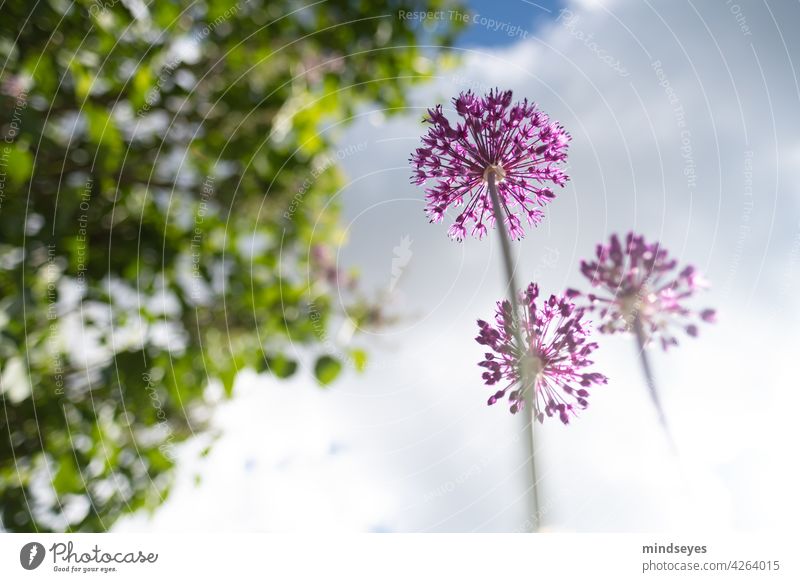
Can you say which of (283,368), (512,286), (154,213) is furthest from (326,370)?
(512,286)

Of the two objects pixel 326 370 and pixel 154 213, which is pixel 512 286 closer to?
pixel 326 370

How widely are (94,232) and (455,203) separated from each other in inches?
42.7

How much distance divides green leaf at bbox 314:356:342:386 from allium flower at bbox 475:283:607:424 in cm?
73

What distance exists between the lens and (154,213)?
1.46 m

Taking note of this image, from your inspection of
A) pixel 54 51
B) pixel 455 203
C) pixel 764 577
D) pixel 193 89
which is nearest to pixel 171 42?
pixel 193 89

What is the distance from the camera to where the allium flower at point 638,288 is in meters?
0.98

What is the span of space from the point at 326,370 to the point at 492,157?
2.95 ft

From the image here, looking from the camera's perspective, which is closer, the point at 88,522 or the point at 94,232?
the point at 88,522

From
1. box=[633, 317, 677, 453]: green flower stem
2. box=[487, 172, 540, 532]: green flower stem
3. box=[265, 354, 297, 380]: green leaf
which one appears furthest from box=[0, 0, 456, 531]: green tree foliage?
box=[633, 317, 677, 453]: green flower stem

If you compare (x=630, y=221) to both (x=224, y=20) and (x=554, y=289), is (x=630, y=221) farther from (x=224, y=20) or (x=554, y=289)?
(x=224, y=20)

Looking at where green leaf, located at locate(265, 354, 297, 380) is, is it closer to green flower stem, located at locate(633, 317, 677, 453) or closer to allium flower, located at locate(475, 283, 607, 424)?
allium flower, located at locate(475, 283, 607, 424)

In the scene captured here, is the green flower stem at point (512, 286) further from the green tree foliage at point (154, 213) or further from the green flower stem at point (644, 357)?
the green tree foliage at point (154, 213)

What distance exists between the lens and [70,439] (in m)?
1.29

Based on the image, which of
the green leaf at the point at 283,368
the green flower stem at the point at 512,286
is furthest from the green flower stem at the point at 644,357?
the green leaf at the point at 283,368
